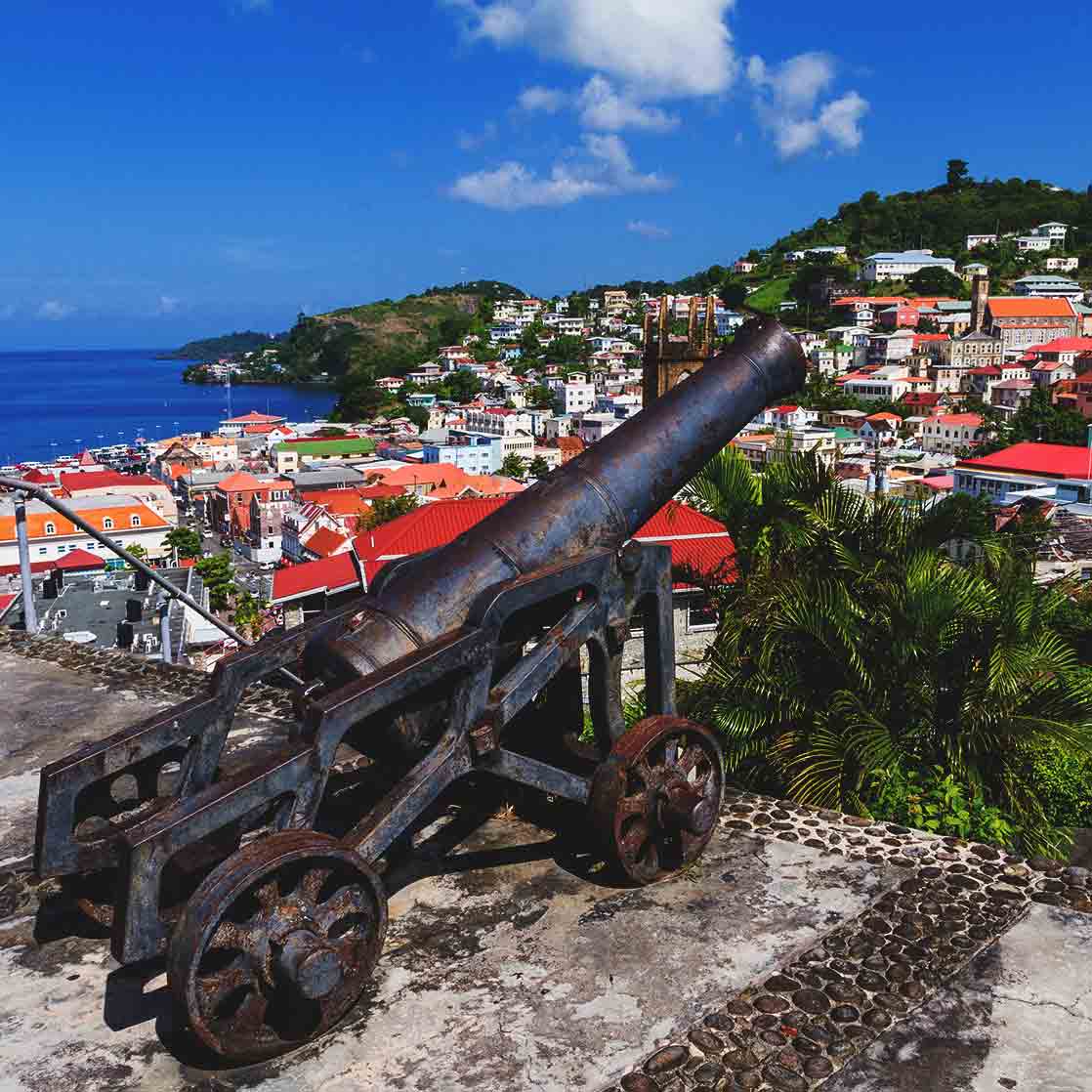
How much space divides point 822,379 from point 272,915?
10703 centimetres

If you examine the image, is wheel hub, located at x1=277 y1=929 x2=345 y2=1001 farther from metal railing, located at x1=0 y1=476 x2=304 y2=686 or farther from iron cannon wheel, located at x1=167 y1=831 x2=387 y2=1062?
metal railing, located at x1=0 y1=476 x2=304 y2=686

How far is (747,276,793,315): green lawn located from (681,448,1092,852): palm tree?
13460 cm

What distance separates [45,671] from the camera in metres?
8.48

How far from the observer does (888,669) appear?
5918 millimetres

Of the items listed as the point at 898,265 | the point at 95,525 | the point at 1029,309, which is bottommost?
the point at 95,525

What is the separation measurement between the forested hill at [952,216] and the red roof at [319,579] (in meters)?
136

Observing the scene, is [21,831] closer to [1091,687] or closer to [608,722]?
[608,722]

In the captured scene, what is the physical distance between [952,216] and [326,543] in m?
136

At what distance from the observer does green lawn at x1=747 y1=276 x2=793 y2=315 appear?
139 metres

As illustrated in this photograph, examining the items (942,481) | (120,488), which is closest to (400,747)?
(942,481)

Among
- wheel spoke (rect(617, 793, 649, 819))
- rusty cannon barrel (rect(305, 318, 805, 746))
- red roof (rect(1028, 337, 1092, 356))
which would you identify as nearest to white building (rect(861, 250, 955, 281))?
red roof (rect(1028, 337, 1092, 356))

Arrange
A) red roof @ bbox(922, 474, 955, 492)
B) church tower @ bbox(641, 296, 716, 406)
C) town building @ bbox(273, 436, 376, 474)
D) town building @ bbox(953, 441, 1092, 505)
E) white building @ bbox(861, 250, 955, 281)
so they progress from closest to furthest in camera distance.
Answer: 1. church tower @ bbox(641, 296, 716, 406)
2. town building @ bbox(953, 441, 1092, 505)
3. red roof @ bbox(922, 474, 955, 492)
4. town building @ bbox(273, 436, 376, 474)
5. white building @ bbox(861, 250, 955, 281)

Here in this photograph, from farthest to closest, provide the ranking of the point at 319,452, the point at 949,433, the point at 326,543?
1. the point at 319,452
2. the point at 949,433
3. the point at 326,543

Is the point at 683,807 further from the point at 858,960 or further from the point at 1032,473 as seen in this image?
the point at 1032,473
